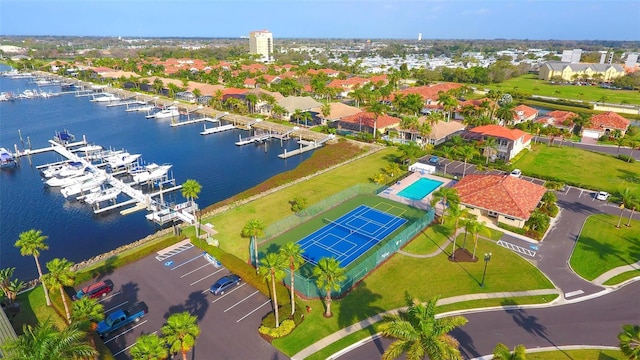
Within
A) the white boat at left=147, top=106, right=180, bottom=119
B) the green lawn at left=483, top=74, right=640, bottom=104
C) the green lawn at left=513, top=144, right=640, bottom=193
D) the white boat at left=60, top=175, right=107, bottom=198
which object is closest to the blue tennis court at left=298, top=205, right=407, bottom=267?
the green lawn at left=513, top=144, right=640, bottom=193

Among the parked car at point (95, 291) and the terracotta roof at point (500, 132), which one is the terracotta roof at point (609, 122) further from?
the parked car at point (95, 291)

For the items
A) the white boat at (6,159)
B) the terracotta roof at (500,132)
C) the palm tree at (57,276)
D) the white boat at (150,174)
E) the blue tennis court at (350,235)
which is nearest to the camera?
the palm tree at (57,276)

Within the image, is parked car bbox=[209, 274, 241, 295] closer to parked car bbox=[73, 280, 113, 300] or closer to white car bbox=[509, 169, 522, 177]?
parked car bbox=[73, 280, 113, 300]

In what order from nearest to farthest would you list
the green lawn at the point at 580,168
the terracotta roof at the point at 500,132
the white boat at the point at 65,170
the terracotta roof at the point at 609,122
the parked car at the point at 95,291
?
1. the parked car at the point at 95,291
2. the green lawn at the point at 580,168
3. the white boat at the point at 65,170
4. the terracotta roof at the point at 500,132
5. the terracotta roof at the point at 609,122

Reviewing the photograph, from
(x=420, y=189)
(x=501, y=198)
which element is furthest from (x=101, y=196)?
(x=501, y=198)

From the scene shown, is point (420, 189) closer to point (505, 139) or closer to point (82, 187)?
point (505, 139)

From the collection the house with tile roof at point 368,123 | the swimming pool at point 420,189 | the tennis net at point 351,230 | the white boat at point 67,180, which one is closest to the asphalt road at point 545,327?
the tennis net at point 351,230
